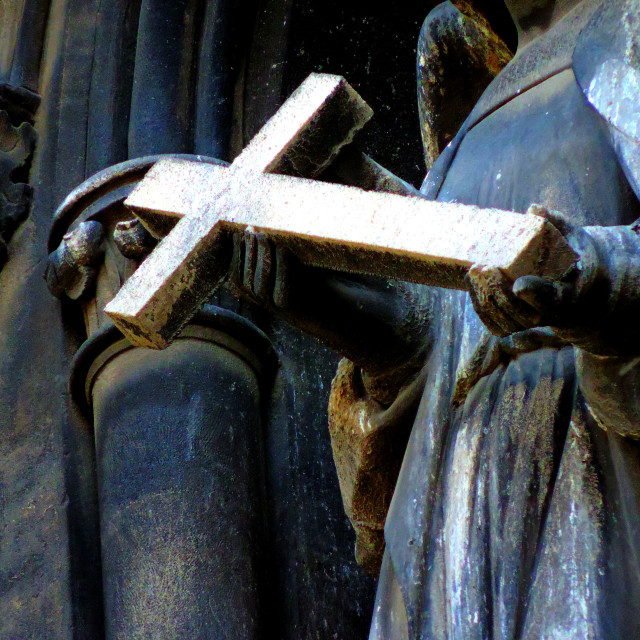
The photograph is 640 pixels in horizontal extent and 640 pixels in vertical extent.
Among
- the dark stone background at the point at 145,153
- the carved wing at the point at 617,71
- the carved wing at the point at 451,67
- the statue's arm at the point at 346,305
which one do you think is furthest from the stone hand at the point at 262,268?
the dark stone background at the point at 145,153

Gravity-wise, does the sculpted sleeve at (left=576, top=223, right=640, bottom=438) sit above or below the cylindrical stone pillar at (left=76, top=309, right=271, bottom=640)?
above

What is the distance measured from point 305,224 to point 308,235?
0.05 feet

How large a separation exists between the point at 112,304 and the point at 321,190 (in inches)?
11.2

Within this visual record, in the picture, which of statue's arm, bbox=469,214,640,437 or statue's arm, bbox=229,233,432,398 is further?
statue's arm, bbox=229,233,432,398

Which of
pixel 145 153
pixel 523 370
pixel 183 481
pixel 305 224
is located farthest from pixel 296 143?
pixel 145 153

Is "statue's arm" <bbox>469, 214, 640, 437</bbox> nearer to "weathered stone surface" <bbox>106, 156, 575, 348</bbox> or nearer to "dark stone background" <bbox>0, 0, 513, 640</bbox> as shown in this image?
"weathered stone surface" <bbox>106, 156, 575, 348</bbox>

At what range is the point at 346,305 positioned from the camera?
1.84 meters

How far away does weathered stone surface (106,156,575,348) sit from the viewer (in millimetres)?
1522

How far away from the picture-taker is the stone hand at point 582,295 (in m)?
1.50

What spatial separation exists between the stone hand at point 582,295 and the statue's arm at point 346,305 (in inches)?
11.4

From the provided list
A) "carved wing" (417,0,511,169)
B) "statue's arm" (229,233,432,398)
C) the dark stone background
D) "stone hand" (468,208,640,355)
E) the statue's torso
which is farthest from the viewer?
the dark stone background

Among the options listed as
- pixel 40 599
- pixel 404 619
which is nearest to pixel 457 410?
pixel 404 619

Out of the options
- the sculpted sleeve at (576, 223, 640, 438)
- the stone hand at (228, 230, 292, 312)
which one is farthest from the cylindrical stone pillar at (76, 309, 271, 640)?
the sculpted sleeve at (576, 223, 640, 438)

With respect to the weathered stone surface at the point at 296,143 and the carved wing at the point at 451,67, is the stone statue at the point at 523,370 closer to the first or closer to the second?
the weathered stone surface at the point at 296,143
